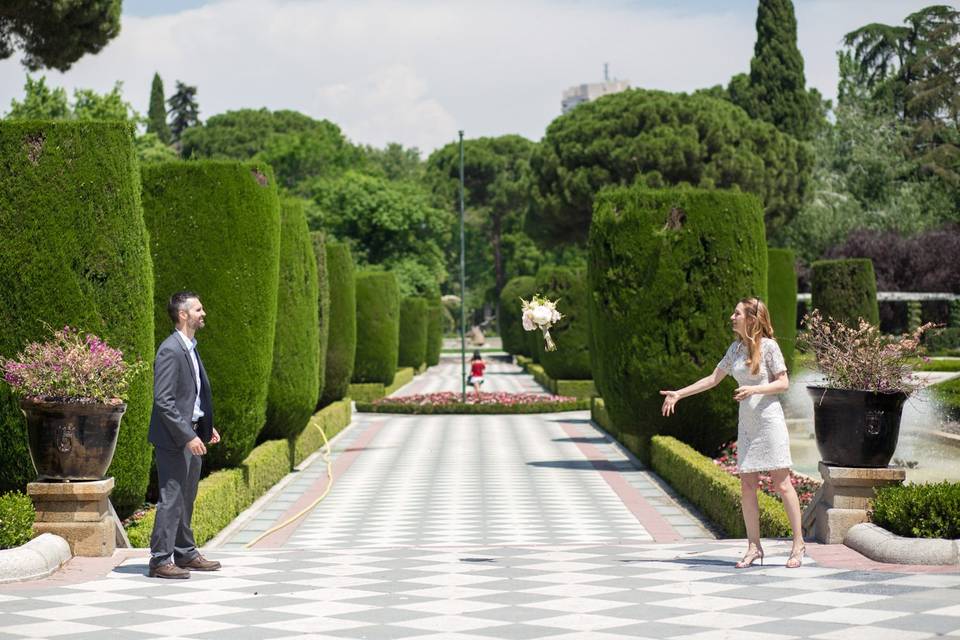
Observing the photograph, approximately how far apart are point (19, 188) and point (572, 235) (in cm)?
4684

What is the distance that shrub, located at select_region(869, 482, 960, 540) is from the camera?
8258 mm

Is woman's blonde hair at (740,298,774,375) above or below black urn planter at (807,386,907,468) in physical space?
above

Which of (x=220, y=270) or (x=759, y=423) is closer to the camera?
(x=759, y=423)

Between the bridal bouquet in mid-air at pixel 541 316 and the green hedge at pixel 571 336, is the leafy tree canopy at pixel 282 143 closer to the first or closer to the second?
the green hedge at pixel 571 336

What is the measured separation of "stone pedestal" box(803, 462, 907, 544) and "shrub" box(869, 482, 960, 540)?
0.45m

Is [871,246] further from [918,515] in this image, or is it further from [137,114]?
[918,515]

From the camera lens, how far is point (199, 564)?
836cm

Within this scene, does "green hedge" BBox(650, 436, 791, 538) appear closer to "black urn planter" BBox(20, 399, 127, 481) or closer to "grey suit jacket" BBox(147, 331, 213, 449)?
"grey suit jacket" BBox(147, 331, 213, 449)

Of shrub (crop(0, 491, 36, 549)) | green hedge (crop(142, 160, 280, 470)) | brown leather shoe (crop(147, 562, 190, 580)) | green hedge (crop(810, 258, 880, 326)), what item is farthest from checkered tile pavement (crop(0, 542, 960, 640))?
green hedge (crop(810, 258, 880, 326))

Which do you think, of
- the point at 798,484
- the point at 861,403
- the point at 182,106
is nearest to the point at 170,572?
the point at 861,403

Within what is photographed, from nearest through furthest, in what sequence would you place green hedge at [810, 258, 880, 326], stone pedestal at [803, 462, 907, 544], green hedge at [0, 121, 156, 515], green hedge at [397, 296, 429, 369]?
stone pedestal at [803, 462, 907, 544] → green hedge at [0, 121, 156, 515] → green hedge at [810, 258, 880, 326] → green hedge at [397, 296, 429, 369]

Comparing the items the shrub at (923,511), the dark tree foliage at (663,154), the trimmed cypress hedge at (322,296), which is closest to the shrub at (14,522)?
the shrub at (923,511)

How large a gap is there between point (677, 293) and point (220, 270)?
664cm

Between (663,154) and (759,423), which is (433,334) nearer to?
(663,154)
